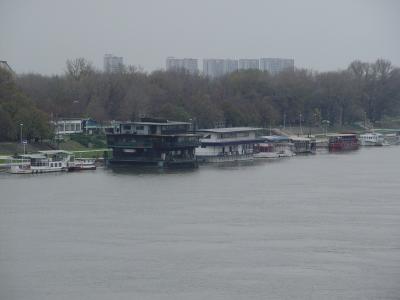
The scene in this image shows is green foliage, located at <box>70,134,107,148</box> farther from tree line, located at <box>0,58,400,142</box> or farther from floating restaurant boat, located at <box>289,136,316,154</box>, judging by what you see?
floating restaurant boat, located at <box>289,136,316,154</box>

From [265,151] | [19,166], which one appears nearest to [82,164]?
[19,166]

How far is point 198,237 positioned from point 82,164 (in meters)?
9.51

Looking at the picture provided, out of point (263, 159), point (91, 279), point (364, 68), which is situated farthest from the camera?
point (364, 68)

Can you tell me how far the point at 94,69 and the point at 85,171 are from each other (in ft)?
62.0

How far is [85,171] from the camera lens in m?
22.7

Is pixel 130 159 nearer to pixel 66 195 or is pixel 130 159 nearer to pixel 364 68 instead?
pixel 66 195

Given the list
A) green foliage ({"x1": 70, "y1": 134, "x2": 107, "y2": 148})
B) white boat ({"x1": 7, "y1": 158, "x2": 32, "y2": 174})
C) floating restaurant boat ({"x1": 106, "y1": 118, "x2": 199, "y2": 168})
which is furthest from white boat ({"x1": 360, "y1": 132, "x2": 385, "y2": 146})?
Answer: white boat ({"x1": 7, "y1": 158, "x2": 32, "y2": 174})

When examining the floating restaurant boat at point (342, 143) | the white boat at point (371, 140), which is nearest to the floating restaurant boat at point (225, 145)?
the floating restaurant boat at point (342, 143)

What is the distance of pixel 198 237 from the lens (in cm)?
1402

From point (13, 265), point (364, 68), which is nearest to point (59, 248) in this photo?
point (13, 265)

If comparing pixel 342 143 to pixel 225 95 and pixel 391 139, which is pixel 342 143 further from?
pixel 225 95

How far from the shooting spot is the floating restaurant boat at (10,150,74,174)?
22016mm

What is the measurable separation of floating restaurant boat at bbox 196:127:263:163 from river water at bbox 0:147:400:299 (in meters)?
5.15

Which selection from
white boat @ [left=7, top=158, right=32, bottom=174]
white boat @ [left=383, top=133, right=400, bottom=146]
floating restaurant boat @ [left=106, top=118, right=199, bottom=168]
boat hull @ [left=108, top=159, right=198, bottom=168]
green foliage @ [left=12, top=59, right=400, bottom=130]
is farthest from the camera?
white boat @ [left=383, top=133, right=400, bottom=146]
